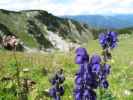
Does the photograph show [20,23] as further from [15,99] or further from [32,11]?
[15,99]

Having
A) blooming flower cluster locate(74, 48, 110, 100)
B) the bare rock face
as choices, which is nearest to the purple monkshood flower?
the bare rock face

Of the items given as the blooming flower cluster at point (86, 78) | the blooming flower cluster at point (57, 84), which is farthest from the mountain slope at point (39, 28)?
the blooming flower cluster at point (86, 78)

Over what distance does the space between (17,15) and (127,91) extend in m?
77.3

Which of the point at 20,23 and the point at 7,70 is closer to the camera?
the point at 7,70

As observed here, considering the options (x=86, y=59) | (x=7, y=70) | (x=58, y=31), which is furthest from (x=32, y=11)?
(x=86, y=59)

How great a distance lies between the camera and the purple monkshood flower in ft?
26.3

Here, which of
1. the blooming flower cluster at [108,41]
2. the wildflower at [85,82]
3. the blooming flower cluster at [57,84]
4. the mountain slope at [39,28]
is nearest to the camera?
the wildflower at [85,82]

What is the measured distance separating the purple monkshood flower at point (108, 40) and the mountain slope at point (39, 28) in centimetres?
6496

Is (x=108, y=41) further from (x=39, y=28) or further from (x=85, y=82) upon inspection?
(x=39, y=28)

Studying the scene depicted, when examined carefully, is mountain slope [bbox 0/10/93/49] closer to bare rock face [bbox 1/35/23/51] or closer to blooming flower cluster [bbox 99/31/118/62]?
bare rock face [bbox 1/35/23/51]

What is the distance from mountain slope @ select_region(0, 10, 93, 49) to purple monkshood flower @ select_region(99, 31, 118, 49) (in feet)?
213

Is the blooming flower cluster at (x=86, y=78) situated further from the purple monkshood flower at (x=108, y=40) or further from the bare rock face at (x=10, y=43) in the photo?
the bare rock face at (x=10, y=43)

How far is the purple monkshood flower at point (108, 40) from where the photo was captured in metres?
8.02

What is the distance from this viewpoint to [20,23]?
85312 millimetres
